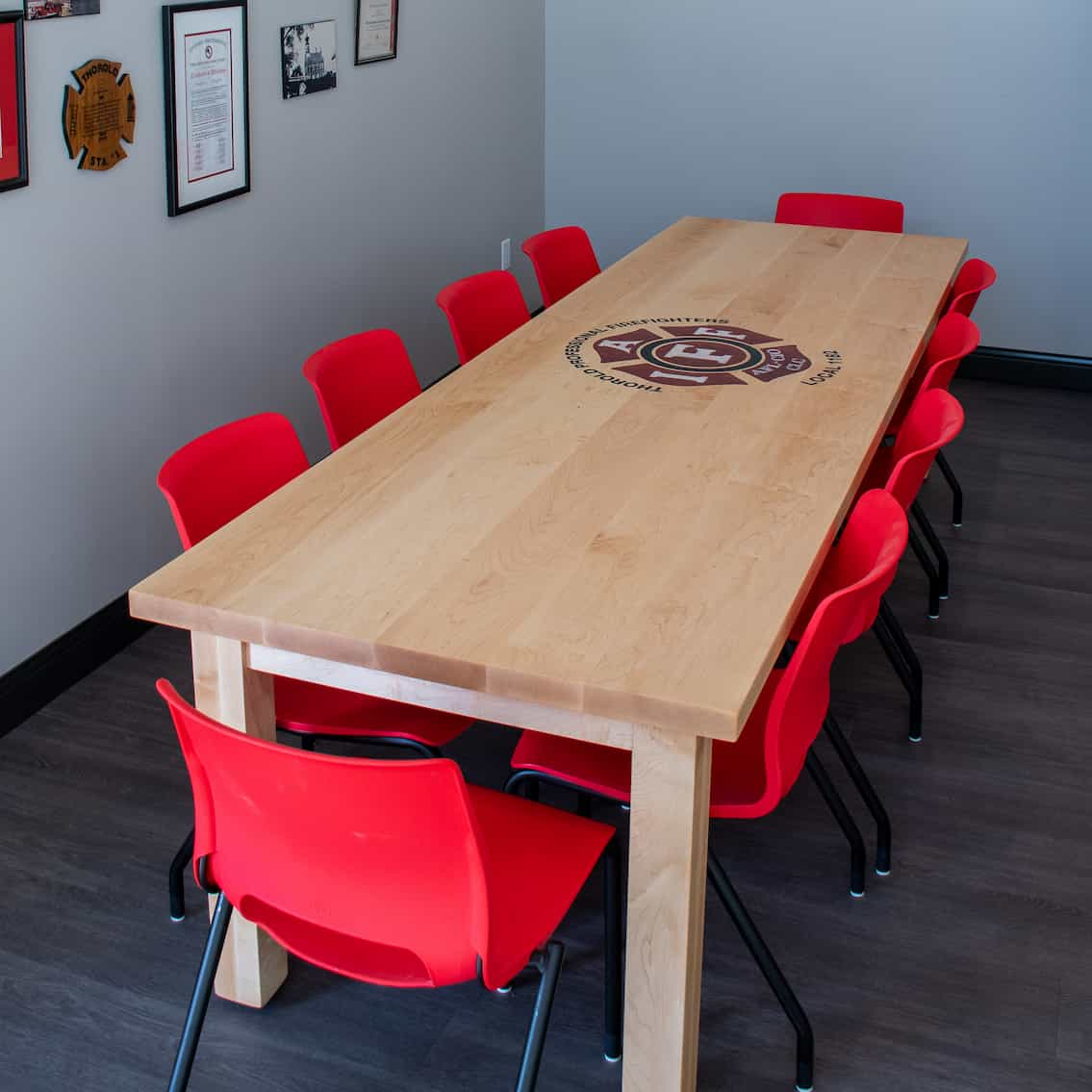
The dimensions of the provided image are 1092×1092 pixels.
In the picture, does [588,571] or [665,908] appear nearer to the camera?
[665,908]

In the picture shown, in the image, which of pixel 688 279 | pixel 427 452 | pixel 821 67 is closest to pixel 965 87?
pixel 821 67

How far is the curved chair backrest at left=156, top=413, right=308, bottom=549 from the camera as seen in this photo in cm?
230

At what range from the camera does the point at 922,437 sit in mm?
2650

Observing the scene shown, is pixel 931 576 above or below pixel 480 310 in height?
below

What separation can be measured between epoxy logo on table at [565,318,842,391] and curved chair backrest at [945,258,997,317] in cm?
73

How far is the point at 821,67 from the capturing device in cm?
540

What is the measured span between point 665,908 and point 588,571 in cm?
50

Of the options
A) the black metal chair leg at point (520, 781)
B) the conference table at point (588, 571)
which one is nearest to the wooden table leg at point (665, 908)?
the conference table at point (588, 571)

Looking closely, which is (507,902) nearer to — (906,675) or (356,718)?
(356,718)

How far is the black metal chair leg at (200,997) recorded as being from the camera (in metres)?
1.89

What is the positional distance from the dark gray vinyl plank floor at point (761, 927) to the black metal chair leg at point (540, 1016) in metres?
0.40

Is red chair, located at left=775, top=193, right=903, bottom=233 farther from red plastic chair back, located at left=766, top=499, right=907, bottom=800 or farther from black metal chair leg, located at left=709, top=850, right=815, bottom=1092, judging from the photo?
black metal chair leg, located at left=709, top=850, right=815, bottom=1092

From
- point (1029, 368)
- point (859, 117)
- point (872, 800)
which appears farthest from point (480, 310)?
point (1029, 368)

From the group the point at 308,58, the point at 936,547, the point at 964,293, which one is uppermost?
the point at 308,58
